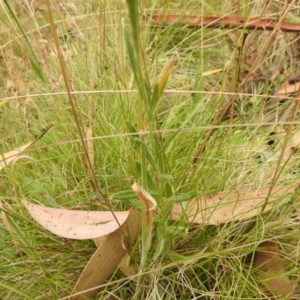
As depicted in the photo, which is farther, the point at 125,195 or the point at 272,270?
the point at 272,270

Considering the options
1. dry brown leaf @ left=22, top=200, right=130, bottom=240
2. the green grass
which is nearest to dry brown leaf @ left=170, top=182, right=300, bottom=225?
the green grass

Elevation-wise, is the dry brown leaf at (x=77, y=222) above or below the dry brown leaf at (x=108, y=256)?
above

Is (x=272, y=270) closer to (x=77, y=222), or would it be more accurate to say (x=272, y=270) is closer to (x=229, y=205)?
(x=229, y=205)

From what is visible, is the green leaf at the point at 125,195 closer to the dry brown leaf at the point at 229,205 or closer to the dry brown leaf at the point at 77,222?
the dry brown leaf at the point at 77,222

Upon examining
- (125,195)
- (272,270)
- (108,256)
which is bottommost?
(272,270)

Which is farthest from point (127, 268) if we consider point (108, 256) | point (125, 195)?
point (125, 195)

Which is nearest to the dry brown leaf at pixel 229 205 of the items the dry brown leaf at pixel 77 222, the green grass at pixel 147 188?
the green grass at pixel 147 188

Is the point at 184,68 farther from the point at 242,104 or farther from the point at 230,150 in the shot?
the point at 230,150
